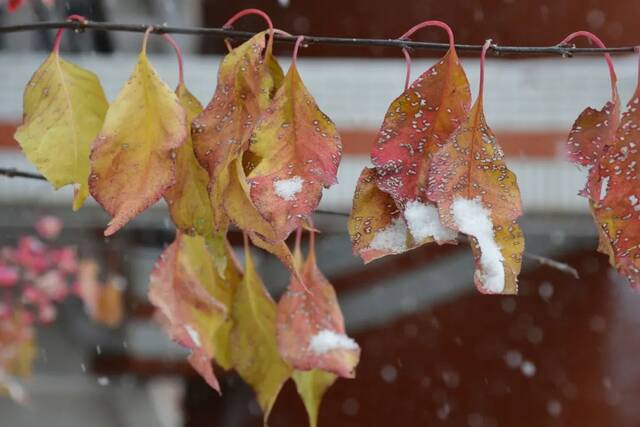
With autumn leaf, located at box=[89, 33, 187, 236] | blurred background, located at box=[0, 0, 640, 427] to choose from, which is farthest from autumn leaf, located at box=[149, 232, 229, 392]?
blurred background, located at box=[0, 0, 640, 427]

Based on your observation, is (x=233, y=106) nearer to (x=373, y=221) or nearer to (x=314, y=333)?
(x=373, y=221)

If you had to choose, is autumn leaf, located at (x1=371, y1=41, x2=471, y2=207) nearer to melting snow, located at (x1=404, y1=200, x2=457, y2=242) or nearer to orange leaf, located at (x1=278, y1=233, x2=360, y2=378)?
melting snow, located at (x1=404, y1=200, x2=457, y2=242)

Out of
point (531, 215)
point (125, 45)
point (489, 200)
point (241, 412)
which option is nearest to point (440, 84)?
point (489, 200)

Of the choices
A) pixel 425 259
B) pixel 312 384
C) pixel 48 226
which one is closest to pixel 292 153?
pixel 312 384

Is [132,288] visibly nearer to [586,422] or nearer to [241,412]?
[241,412]

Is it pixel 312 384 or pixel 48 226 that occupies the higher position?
pixel 312 384

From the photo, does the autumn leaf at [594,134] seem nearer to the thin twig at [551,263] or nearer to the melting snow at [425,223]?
the melting snow at [425,223]

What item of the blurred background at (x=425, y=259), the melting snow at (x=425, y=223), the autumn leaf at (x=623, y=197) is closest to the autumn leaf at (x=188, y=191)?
the melting snow at (x=425, y=223)
